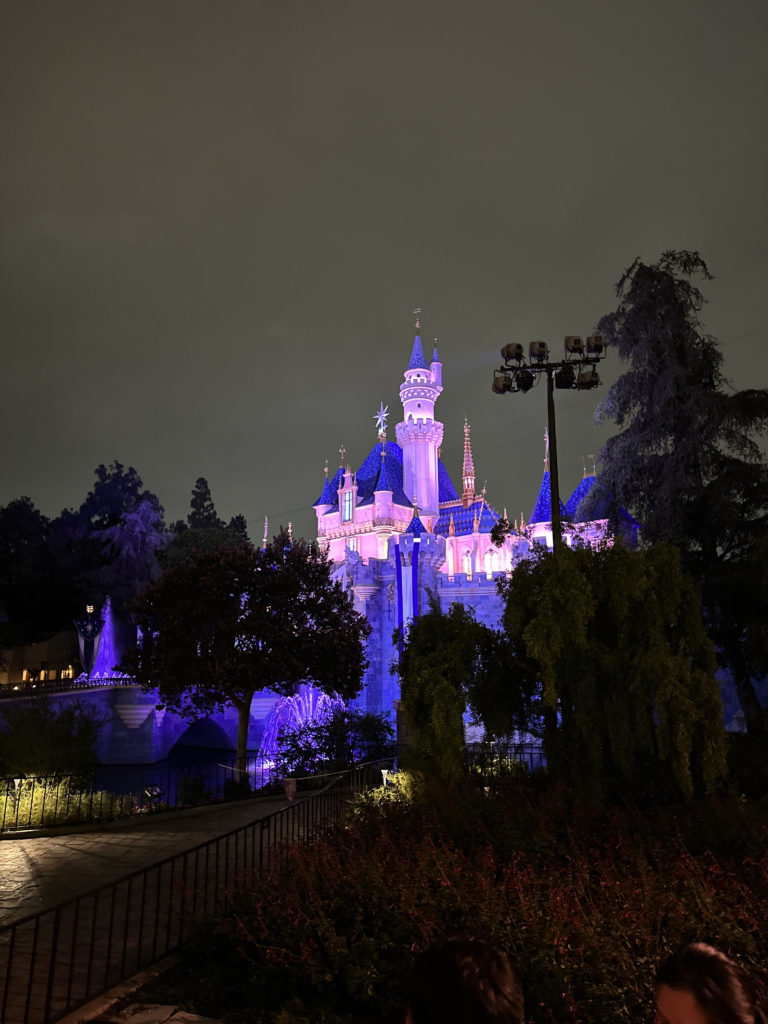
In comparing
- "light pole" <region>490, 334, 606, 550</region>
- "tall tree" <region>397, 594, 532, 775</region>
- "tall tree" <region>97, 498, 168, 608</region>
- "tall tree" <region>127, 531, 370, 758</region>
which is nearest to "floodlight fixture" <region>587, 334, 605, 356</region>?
"light pole" <region>490, 334, 606, 550</region>

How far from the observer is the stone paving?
20.7ft

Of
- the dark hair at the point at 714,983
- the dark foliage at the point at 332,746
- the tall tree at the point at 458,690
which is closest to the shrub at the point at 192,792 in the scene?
the dark foliage at the point at 332,746

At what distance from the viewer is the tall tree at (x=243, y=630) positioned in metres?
21.8

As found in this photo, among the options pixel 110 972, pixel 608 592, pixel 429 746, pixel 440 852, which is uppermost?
pixel 608 592

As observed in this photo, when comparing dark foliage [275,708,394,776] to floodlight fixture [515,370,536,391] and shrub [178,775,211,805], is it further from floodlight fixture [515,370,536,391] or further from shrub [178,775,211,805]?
floodlight fixture [515,370,536,391]

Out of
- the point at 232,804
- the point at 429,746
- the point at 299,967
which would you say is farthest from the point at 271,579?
the point at 299,967

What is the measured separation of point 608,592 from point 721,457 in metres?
9.72

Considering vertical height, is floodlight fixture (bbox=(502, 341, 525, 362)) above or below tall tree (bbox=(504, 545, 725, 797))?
above

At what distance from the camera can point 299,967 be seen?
5.88m

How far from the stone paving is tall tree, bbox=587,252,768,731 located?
1189 centimetres

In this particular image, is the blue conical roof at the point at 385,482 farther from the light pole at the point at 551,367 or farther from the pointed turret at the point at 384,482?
the light pole at the point at 551,367

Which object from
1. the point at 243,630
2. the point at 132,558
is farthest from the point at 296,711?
the point at 132,558

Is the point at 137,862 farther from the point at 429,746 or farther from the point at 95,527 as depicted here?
the point at 95,527

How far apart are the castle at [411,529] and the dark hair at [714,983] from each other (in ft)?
126
